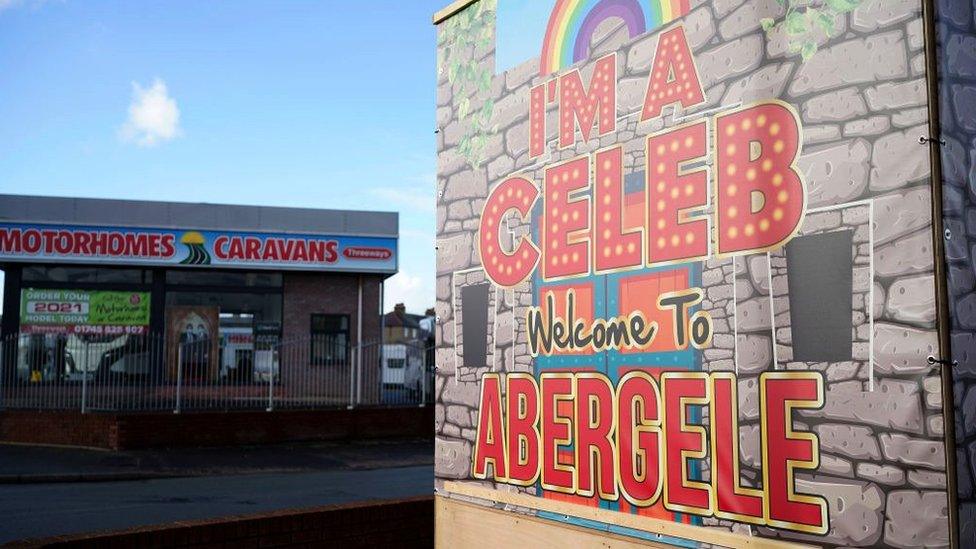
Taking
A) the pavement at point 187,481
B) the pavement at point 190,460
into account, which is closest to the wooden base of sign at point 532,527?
the pavement at point 187,481

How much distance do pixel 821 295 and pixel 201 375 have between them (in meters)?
16.2

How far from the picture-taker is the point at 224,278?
78.4ft

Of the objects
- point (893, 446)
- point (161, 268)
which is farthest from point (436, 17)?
point (161, 268)

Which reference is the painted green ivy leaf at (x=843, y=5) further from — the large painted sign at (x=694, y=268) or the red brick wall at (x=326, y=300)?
the red brick wall at (x=326, y=300)

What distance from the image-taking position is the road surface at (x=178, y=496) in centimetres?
966

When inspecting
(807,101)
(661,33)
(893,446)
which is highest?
(661,33)

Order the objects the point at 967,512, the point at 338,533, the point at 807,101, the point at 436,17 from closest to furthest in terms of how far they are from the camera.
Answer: the point at 967,512 < the point at 807,101 < the point at 436,17 < the point at 338,533

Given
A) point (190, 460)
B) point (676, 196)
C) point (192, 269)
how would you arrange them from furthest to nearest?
point (192, 269), point (190, 460), point (676, 196)

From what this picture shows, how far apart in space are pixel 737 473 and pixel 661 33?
1.83m

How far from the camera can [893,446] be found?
9.47ft

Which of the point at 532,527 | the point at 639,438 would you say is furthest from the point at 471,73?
the point at 532,527

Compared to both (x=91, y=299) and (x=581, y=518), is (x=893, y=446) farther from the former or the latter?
(x=91, y=299)

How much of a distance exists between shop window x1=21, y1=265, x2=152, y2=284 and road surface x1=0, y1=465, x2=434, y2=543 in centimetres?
1056

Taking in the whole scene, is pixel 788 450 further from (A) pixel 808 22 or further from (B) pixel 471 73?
(B) pixel 471 73
